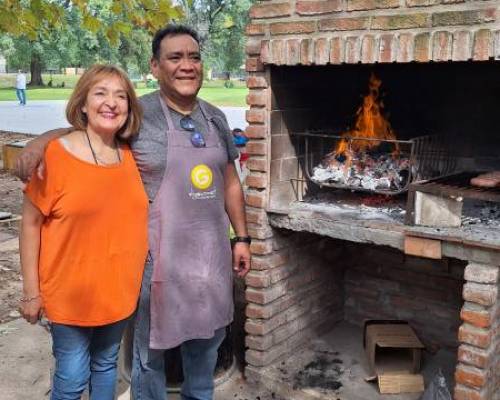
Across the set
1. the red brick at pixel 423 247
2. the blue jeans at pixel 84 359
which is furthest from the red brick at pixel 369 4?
the blue jeans at pixel 84 359

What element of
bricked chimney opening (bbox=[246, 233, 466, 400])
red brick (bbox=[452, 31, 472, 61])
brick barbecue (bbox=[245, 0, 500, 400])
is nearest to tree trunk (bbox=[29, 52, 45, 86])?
bricked chimney opening (bbox=[246, 233, 466, 400])

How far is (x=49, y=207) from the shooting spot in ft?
7.67

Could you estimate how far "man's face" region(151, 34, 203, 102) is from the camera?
2.63 metres

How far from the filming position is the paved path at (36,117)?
1836 cm

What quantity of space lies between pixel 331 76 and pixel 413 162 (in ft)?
3.03

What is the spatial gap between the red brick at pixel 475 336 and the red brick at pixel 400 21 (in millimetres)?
1495

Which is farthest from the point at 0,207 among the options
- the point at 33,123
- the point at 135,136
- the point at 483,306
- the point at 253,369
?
the point at 33,123

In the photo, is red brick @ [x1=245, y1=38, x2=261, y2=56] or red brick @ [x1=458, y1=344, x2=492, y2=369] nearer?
red brick @ [x1=458, y1=344, x2=492, y2=369]

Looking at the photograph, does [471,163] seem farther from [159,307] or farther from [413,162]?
[159,307]

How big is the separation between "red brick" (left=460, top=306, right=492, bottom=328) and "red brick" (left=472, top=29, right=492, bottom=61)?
121 centimetres

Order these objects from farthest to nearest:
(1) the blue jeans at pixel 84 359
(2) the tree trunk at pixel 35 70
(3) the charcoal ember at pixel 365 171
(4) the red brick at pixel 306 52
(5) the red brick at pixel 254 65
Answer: (2) the tree trunk at pixel 35 70 → (3) the charcoal ember at pixel 365 171 → (5) the red brick at pixel 254 65 → (4) the red brick at pixel 306 52 → (1) the blue jeans at pixel 84 359

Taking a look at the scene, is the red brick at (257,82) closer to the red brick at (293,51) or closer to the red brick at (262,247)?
the red brick at (293,51)

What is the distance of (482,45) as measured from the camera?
8.56 feet

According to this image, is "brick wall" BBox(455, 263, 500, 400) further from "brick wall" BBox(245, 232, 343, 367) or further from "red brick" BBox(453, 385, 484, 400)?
"brick wall" BBox(245, 232, 343, 367)
